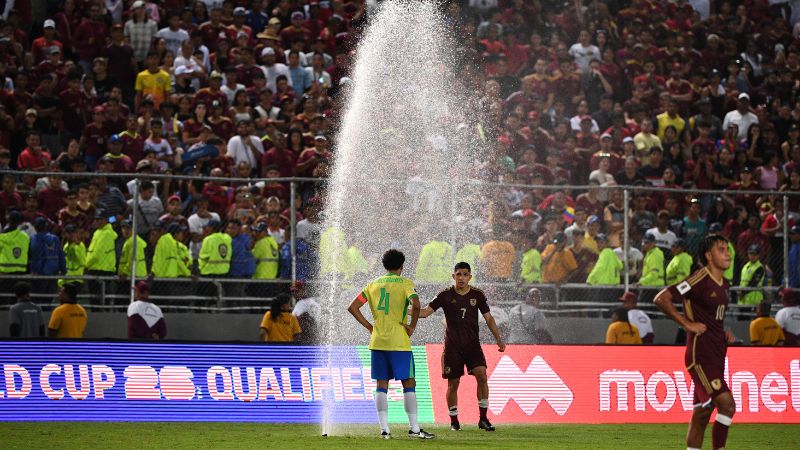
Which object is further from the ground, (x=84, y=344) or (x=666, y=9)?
(x=666, y=9)

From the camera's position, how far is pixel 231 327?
20.5 m

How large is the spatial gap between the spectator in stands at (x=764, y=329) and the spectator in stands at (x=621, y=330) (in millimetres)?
1921

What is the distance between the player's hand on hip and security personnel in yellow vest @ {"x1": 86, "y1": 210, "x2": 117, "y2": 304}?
11.0 metres

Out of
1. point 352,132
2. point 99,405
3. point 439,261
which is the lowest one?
point 99,405

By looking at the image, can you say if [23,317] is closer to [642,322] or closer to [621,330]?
[621,330]

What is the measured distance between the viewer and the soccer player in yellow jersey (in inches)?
579

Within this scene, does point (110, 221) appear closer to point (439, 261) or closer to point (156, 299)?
point (156, 299)

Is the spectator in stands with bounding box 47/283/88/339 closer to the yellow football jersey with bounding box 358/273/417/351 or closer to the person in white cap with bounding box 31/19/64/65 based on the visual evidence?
the yellow football jersey with bounding box 358/273/417/351

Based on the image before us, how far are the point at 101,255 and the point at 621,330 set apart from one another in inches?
306

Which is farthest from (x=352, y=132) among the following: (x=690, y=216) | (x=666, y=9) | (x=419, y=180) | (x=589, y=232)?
(x=666, y=9)

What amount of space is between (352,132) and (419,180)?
9.72ft

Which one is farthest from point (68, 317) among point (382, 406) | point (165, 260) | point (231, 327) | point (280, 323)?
point (382, 406)

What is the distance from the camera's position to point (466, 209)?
20594 mm

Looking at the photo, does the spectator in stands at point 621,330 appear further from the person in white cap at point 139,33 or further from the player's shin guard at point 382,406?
the person in white cap at point 139,33
